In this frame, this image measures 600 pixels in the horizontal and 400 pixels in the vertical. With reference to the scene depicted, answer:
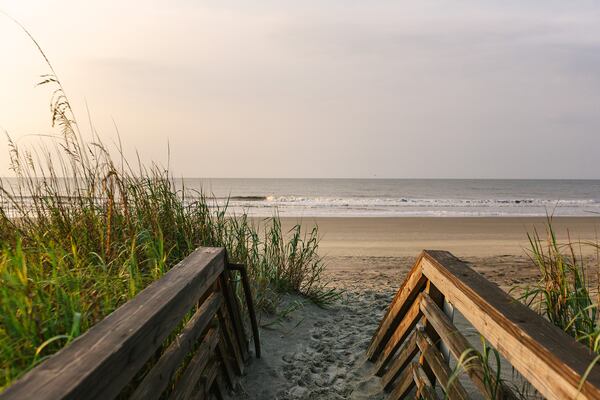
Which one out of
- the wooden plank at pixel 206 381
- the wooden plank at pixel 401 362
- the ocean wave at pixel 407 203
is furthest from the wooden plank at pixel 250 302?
the ocean wave at pixel 407 203

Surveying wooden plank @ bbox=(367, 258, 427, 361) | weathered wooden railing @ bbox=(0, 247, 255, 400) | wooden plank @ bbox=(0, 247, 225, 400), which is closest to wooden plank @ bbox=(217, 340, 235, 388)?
weathered wooden railing @ bbox=(0, 247, 255, 400)

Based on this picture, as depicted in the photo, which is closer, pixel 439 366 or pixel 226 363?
pixel 439 366

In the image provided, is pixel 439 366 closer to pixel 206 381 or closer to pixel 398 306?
pixel 398 306

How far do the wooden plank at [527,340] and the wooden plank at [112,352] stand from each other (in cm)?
128

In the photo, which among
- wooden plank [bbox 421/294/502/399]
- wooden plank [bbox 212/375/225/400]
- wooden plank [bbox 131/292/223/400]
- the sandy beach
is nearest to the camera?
wooden plank [bbox 131/292/223/400]

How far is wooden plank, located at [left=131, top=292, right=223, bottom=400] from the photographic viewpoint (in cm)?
172

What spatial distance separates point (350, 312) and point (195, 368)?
10.8 ft

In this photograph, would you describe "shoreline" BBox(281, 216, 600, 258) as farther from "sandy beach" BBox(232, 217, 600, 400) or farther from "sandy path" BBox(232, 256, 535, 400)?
"sandy path" BBox(232, 256, 535, 400)

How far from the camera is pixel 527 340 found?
1601 mm

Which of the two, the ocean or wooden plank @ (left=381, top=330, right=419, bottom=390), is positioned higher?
wooden plank @ (left=381, top=330, right=419, bottom=390)

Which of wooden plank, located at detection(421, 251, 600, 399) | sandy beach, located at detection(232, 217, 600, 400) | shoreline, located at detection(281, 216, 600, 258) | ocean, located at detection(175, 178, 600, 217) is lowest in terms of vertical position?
ocean, located at detection(175, 178, 600, 217)

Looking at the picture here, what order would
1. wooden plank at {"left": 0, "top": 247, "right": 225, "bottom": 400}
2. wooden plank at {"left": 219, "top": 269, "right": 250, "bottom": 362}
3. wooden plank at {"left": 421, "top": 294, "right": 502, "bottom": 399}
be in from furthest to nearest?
wooden plank at {"left": 219, "top": 269, "right": 250, "bottom": 362}
wooden plank at {"left": 421, "top": 294, "right": 502, "bottom": 399}
wooden plank at {"left": 0, "top": 247, "right": 225, "bottom": 400}

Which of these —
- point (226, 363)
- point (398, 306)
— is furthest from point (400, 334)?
point (226, 363)

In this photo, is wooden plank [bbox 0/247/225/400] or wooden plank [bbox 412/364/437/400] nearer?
wooden plank [bbox 0/247/225/400]
